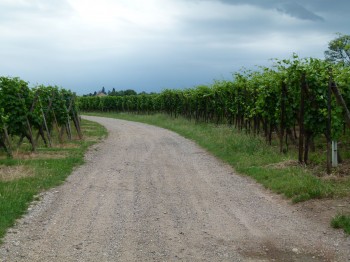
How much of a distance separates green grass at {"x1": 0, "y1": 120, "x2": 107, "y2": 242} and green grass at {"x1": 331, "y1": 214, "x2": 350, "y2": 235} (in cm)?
501

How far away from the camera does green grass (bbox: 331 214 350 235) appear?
260 inches

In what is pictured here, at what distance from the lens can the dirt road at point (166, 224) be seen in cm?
569

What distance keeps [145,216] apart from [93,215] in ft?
2.98

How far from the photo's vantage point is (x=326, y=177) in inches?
386

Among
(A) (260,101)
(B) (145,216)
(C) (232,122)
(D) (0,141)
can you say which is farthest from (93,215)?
(C) (232,122)

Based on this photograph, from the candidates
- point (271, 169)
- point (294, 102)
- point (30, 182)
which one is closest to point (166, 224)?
point (30, 182)

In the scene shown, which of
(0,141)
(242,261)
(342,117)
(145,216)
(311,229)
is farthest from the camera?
(0,141)

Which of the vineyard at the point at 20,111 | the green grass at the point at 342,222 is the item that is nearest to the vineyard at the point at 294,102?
the green grass at the point at 342,222

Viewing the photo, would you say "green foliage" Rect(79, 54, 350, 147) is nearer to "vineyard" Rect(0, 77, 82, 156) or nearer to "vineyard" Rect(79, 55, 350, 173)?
"vineyard" Rect(79, 55, 350, 173)

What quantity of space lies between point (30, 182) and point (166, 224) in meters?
4.42

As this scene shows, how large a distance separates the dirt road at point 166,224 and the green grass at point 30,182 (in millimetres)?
227

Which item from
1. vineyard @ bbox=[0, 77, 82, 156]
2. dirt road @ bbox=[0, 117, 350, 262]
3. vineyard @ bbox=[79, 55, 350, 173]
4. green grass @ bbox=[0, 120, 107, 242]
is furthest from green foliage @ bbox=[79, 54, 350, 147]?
vineyard @ bbox=[0, 77, 82, 156]

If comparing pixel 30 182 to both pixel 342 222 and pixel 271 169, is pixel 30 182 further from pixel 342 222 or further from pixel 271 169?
pixel 342 222

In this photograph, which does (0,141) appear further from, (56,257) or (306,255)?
(306,255)
